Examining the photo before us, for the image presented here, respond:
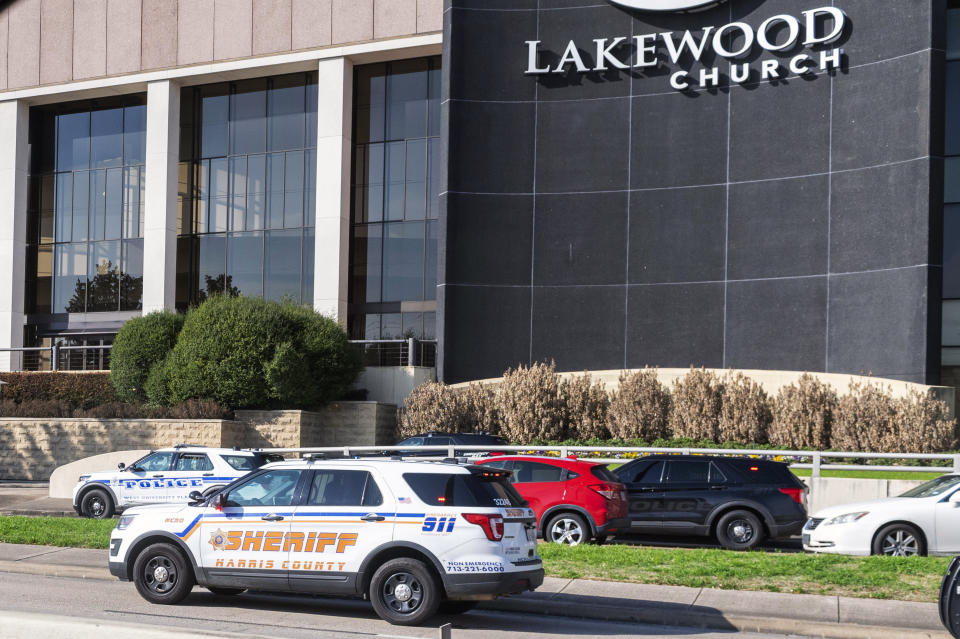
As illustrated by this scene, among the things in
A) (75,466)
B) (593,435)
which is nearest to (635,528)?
(593,435)

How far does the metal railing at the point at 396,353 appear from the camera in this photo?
121 ft

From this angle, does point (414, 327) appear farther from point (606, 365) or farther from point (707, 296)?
point (707, 296)

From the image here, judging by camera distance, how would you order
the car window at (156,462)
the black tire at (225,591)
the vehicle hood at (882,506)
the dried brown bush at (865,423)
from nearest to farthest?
the black tire at (225,591) < the vehicle hood at (882,506) < the car window at (156,462) < the dried brown bush at (865,423)

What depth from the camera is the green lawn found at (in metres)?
12.5

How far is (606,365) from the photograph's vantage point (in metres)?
32.2

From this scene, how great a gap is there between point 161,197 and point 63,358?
707cm

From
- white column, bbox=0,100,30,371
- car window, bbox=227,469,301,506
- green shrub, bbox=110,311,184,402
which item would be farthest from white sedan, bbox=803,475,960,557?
white column, bbox=0,100,30,371

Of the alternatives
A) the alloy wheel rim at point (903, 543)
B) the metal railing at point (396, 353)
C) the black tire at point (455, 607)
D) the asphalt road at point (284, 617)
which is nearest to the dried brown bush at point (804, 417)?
the alloy wheel rim at point (903, 543)

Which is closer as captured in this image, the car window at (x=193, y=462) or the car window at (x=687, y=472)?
the car window at (x=687, y=472)

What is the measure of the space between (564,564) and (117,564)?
18.1 ft

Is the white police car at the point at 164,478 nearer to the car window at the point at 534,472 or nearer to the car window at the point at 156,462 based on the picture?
the car window at the point at 156,462

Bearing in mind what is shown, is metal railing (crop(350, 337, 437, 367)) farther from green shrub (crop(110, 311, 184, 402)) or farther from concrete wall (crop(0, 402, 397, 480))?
green shrub (crop(110, 311, 184, 402))

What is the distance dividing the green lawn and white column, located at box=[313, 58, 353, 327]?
2285cm

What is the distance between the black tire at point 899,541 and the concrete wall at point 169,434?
18.7 meters
